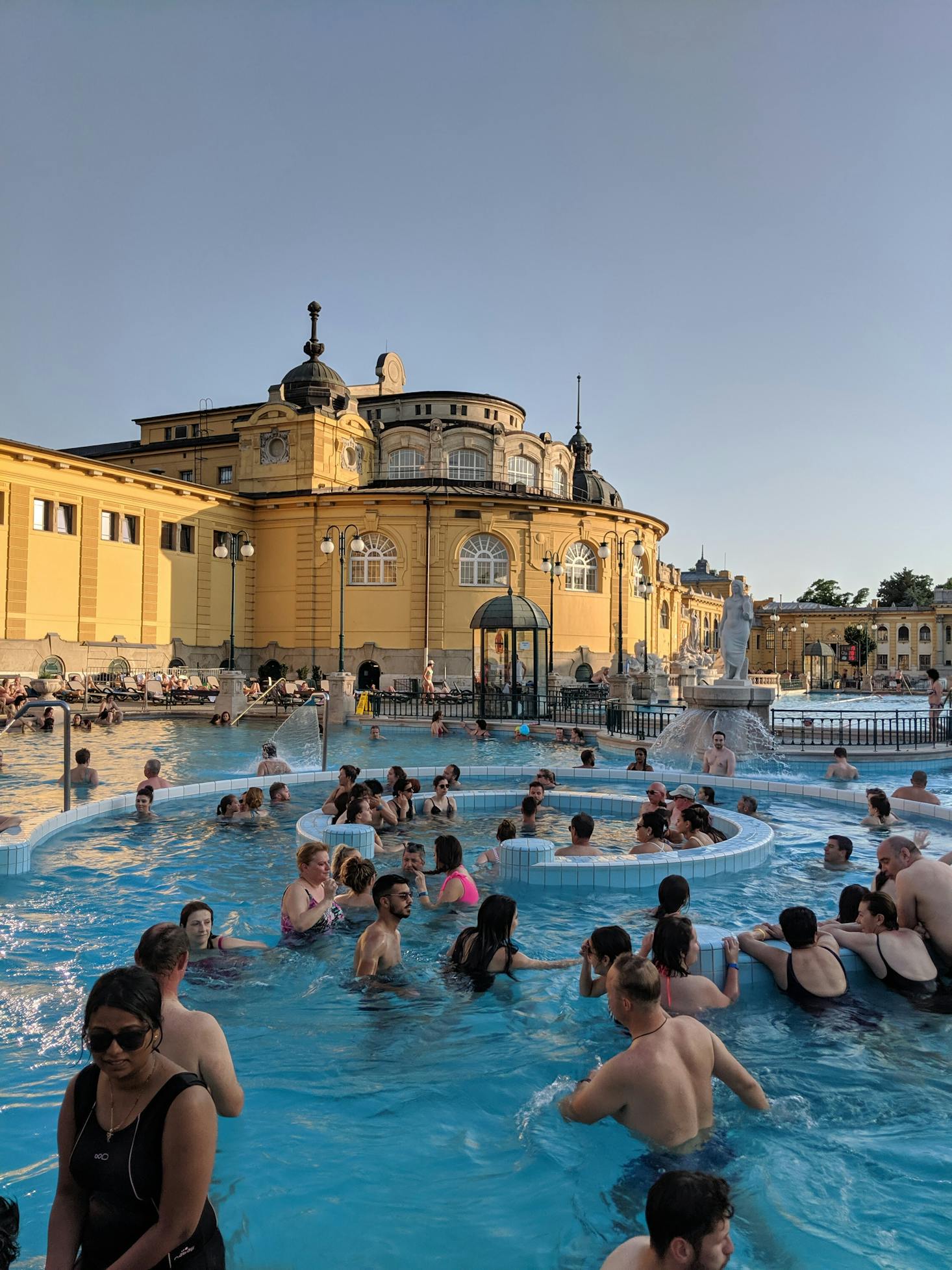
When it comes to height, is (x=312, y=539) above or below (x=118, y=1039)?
above

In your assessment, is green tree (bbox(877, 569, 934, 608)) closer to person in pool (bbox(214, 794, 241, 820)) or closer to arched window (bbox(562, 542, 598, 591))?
arched window (bbox(562, 542, 598, 591))

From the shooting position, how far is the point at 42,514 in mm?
33531

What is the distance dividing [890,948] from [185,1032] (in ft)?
16.3

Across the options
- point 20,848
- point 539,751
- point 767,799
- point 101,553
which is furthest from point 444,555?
point 20,848

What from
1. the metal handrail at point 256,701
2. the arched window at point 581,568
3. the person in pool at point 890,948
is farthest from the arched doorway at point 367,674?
the person in pool at point 890,948

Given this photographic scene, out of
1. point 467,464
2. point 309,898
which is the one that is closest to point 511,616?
point 467,464

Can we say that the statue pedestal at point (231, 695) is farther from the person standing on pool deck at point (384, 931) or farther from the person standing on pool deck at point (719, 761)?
the person standing on pool deck at point (384, 931)

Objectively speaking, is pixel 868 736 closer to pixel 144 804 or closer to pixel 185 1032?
pixel 144 804

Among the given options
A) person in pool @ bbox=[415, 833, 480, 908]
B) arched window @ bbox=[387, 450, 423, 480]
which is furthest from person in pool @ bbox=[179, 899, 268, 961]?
arched window @ bbox=[387, 450, 423, 480]

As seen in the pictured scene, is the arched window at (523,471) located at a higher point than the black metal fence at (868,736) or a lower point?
higher

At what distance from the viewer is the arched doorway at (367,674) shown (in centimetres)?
4150

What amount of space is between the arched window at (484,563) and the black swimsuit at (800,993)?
36.3 m

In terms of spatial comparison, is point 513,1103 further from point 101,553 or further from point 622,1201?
point 101,553

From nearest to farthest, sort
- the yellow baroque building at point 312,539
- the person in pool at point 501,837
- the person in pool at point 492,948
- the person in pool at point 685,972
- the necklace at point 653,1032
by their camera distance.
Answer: the necklace at point 653,1032
the person in pool at point 685,972
the person in pool at point 492,948
the person in pool at point 501,837
the yellow baroque building at point 312,539
